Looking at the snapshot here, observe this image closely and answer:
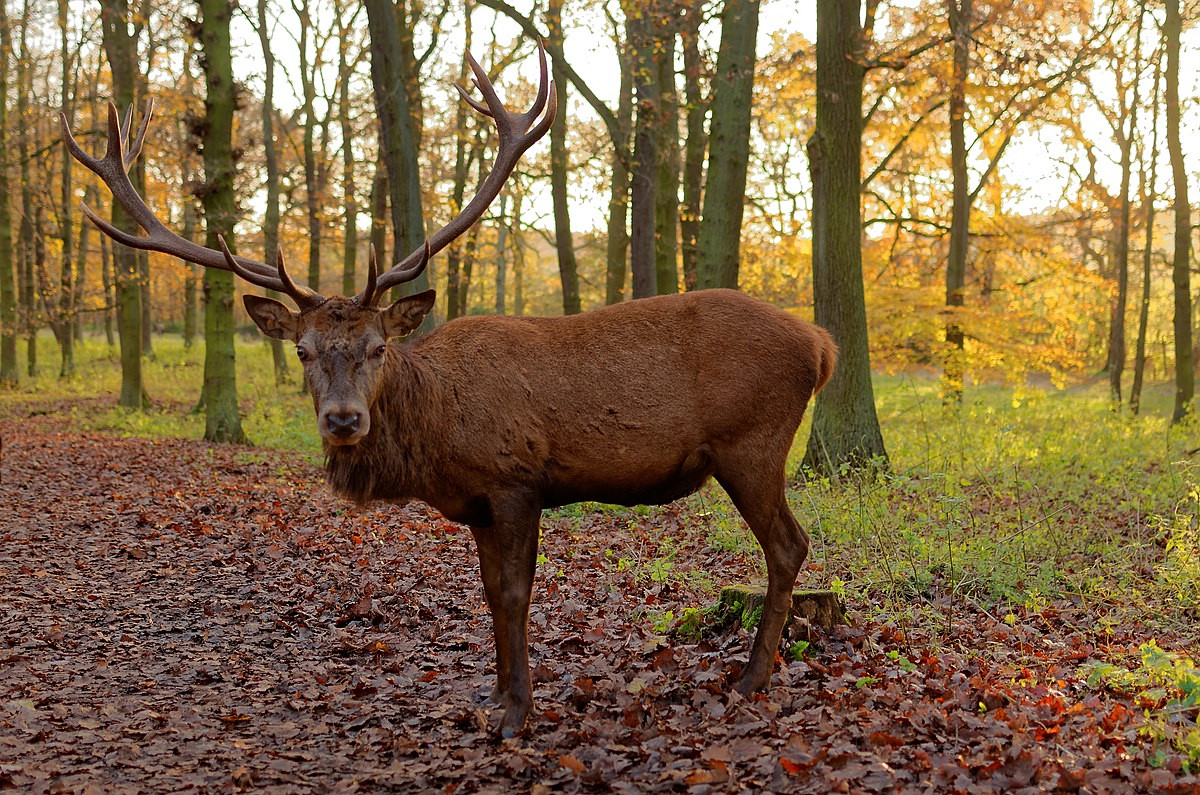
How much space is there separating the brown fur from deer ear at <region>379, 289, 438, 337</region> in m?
0.04

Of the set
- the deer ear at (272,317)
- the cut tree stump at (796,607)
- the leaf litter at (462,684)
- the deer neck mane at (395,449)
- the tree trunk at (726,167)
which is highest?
the tree trunk at (726,167)

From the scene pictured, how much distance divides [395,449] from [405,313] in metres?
0.75

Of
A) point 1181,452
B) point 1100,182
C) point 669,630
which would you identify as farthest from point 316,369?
point 1100,182

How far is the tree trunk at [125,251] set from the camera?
17.7 metres

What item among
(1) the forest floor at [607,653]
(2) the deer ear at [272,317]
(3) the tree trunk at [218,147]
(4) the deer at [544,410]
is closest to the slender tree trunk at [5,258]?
(3) the tree trunk at [218,147]

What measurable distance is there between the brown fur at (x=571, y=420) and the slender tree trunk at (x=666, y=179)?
8.80m

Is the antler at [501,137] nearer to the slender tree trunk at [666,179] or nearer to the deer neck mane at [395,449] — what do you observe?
the deer neck mane at [395,449]

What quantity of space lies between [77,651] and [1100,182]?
2789cm

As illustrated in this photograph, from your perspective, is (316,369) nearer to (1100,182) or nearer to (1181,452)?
(1181,452)

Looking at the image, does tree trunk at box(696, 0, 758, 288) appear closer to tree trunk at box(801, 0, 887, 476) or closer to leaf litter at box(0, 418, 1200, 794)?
tree trunk at box(801, 0, 887, 476)

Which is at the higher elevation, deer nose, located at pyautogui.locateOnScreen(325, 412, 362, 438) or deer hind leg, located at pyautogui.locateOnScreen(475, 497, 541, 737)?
deer nose, located at pyautogui.locateOnScreen(325, 412, 362, 438)

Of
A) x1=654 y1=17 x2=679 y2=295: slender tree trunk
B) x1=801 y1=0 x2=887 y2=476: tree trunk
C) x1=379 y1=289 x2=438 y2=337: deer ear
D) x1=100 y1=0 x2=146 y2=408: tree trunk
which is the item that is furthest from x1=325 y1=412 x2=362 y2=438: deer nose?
x1=100 y1=0 x2=146 y2=408: tree trunk

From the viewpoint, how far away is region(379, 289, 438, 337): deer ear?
5.27 m

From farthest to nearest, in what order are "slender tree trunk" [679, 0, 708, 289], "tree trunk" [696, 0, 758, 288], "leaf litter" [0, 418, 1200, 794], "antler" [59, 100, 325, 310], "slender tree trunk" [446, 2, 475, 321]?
"slender tree trunk" [446, 2, 475, 321] < "slender tree trunk" [679, 0, 708, 289] < "tree trunk" [696, 0, 758, 288] < "antler" [59, 100, 325, 310] < "leaf litter" [0, 418, 1200, 794]
